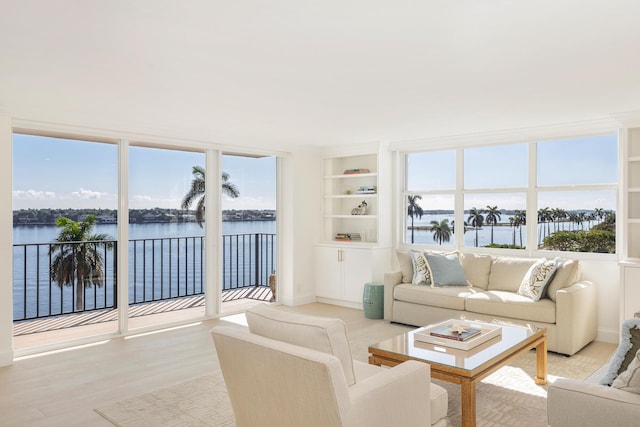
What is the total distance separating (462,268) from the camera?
5.75m

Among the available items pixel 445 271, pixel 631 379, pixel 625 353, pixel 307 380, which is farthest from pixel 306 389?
pixel 445 271

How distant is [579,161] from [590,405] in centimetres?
402

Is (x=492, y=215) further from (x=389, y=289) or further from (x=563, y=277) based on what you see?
(x=389, y=289)

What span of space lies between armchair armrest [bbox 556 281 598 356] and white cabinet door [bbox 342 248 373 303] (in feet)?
8.59

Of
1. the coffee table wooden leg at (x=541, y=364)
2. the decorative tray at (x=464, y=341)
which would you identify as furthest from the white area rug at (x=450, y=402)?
the decorative tray at (x=464, y=341)

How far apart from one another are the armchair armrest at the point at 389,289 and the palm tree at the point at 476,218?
123 centimetres

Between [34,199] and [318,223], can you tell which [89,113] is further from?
[318,223]

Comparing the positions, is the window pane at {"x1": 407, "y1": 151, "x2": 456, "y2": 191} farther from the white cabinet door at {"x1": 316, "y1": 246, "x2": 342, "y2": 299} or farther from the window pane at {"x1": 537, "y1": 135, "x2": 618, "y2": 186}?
the white cabinet door at {"x1": 316, "y1": 246, "x2": 342, "y2": 299}

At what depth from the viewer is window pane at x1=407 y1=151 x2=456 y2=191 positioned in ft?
21.4

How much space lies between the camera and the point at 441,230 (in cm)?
664

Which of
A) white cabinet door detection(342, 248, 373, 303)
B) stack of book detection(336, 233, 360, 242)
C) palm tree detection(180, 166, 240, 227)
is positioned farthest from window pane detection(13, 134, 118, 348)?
stack of book detection(336, 233, 360, 242)

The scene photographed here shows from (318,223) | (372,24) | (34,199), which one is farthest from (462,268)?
(34,199)

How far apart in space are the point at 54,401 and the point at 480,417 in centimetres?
304

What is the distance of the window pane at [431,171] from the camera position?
653 cm
